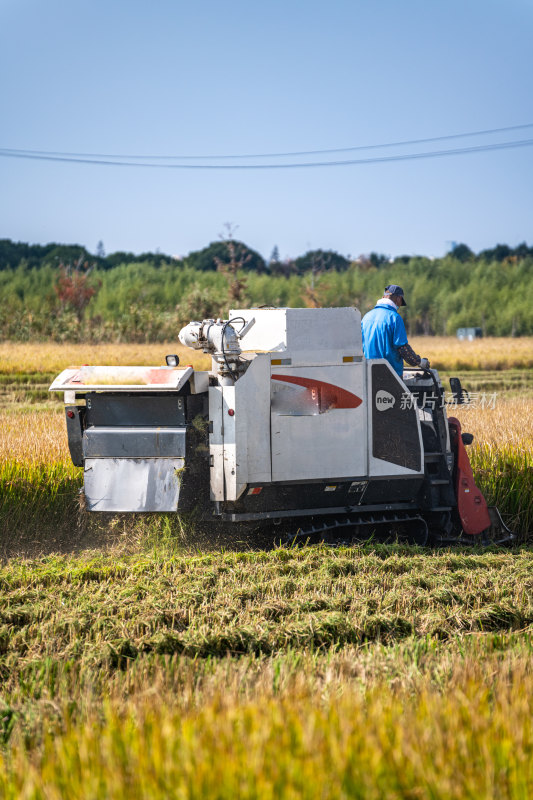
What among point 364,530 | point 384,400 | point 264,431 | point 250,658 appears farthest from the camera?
point 364,530

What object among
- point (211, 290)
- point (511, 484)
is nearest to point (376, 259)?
point (211, 290)

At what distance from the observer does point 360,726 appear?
105 inches

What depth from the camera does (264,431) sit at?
6.21 m

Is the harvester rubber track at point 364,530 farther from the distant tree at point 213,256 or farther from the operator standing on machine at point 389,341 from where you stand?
the distant tree at point 213,256

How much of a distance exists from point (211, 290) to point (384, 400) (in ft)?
109

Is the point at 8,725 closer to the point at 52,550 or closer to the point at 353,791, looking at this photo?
the point at 353,791

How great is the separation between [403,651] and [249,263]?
201 feet

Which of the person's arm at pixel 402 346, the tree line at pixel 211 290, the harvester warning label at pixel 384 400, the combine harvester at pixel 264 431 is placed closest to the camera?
the combine harvester at pixel 264 431

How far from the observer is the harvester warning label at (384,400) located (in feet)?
21.6

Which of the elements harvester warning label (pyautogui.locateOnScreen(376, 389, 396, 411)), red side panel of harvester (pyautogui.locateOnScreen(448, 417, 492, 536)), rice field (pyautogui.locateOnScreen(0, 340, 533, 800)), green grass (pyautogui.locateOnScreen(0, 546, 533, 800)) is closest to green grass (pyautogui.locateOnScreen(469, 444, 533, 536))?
rice field (pyautogui.locateOnScreen(0, 340, 533, 800))

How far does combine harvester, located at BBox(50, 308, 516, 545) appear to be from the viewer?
6.10 meters

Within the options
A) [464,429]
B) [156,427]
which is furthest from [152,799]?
[464,429]

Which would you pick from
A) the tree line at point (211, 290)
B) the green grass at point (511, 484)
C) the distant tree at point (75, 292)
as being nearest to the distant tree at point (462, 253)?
the tree line at point (211, 290)

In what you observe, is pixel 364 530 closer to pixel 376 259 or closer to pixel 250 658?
pixel 250 658
